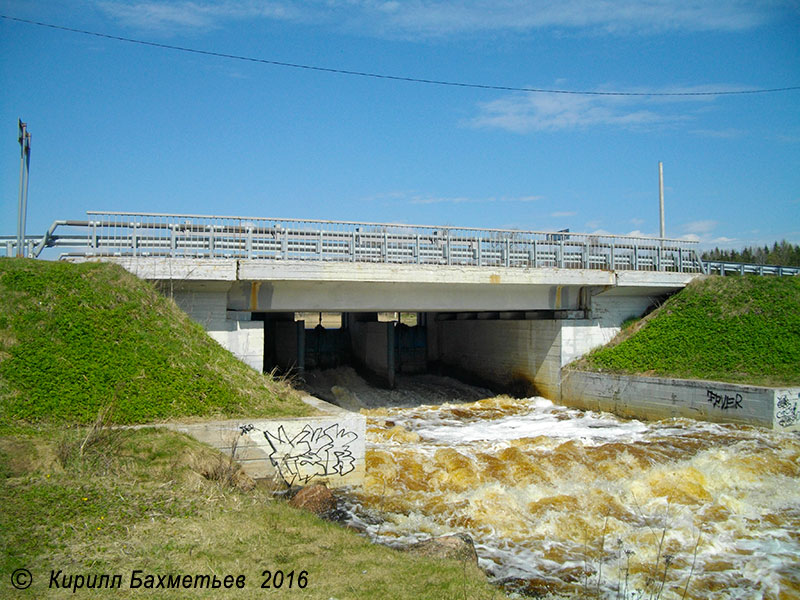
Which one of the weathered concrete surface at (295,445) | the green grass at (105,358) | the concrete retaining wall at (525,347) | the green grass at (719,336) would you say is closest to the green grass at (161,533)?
the green grass at (105,358)

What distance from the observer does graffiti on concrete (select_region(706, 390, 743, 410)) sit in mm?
17875

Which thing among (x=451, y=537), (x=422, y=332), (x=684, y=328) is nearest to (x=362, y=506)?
(x=451, y=537)

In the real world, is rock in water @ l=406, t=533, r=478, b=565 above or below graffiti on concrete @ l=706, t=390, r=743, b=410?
below

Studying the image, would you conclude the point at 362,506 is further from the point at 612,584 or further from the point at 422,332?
the point at 422,332

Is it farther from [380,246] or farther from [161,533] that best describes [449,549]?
[380,246]

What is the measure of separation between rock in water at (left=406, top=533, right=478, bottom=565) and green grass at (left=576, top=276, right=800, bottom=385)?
14.6 metres

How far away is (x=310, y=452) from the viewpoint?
1222 cm

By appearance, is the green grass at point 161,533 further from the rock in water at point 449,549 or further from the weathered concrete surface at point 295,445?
the weathered concrete surface at point 295,445

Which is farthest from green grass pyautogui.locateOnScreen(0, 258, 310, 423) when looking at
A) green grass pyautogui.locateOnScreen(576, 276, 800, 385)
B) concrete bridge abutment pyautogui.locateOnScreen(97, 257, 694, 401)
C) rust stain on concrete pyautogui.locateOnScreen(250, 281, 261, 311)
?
green grass pyautogui.locateOnScreen(576, 276, 800, 385)

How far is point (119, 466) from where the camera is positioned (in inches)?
364

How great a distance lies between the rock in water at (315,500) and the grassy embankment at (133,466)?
76 cm

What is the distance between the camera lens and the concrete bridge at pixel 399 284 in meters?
17.5

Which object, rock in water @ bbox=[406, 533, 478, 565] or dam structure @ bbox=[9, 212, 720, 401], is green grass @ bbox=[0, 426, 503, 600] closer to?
rock in water @ bbox=[406, 533, 478, 565]

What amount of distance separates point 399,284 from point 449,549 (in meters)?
13.9
